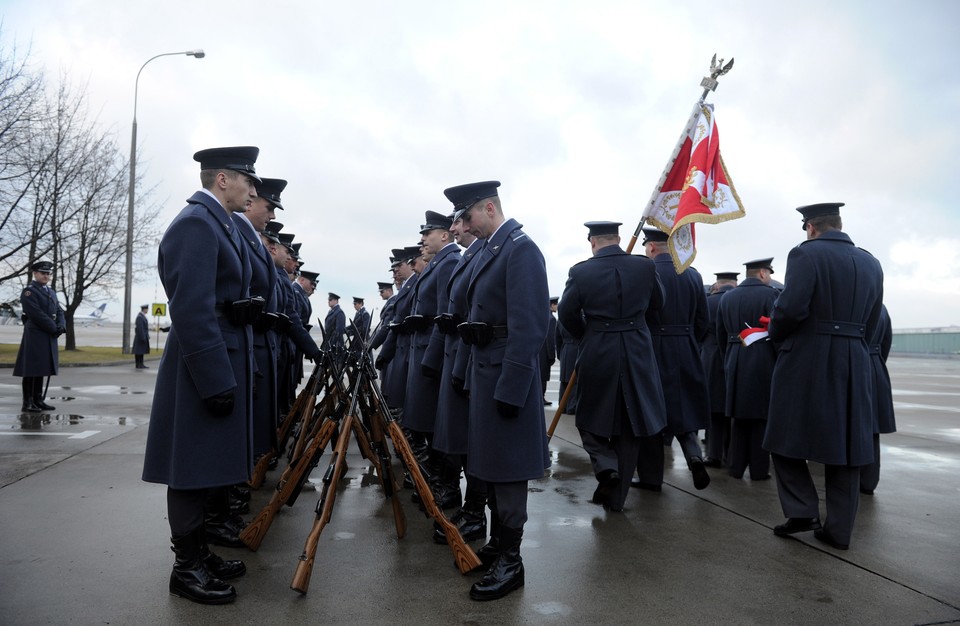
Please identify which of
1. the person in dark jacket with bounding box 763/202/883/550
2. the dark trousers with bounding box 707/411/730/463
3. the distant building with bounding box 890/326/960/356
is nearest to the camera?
the person in dark jacket with bounding box 763/202/883/550

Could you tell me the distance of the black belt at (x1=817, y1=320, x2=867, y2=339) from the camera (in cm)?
448

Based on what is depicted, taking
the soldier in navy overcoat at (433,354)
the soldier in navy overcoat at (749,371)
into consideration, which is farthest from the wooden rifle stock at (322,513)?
the soldier in navy overcoat at (749,371)

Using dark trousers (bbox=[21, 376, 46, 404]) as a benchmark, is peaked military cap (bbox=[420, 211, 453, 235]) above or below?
above

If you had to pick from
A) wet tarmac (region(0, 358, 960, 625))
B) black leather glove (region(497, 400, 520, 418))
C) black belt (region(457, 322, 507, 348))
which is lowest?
wet tarmac (region(0, 358, 960, 625))

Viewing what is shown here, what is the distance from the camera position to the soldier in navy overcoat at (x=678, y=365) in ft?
19.1

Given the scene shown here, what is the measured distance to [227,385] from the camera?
10.7 ft

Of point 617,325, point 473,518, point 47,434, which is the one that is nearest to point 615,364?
point 617,325

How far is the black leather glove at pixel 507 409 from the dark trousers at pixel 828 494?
A: 2.12 metres

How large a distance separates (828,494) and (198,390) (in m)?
3.83

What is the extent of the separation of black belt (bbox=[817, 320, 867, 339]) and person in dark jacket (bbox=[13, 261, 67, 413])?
33.3 ft

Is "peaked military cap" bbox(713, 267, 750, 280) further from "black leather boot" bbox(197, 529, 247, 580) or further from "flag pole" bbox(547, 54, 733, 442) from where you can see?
"black leather boot" bbox(197, 529, 247, 580)

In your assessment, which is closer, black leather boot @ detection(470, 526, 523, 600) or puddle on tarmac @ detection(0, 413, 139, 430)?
black leather boot @ detection(470, 526, 523, 600)

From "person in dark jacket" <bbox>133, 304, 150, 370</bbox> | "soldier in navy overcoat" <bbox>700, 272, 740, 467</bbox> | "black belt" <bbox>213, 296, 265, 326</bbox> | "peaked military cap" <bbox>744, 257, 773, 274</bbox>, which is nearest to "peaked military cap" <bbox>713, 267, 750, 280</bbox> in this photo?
"soldier in navy overcoat" <bbox>700, 272, 740, 467</bbox>

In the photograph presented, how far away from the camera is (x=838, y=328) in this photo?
4.48 m
